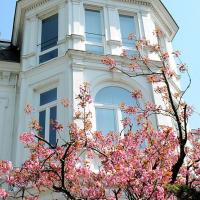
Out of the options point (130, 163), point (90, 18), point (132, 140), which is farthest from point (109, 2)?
point (130, 163)

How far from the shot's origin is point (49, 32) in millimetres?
13977

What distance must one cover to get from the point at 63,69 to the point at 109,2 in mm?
3878

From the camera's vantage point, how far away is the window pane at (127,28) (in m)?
13.6

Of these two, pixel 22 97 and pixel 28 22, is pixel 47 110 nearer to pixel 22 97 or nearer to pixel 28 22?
pixel 22 97

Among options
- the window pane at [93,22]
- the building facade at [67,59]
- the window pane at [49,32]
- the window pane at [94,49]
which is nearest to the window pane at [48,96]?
the building facade at [67,59]

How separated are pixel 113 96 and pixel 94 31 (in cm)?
284

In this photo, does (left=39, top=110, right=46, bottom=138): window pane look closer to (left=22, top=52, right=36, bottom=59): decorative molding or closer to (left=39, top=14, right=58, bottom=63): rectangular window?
(left=39, top=14, right=58, bottom=63): rectangular window

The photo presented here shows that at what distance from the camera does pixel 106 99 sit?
38.5 feet

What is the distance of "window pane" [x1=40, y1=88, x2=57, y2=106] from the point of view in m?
12.0

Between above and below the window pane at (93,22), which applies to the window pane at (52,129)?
below

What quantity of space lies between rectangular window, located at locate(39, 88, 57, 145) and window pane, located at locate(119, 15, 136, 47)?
320 cm

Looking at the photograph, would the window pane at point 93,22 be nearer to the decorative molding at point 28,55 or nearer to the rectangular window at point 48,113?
the decorative molding at point 28,55

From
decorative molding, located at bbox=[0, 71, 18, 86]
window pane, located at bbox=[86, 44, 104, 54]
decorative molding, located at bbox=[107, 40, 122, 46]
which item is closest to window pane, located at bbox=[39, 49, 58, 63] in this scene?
window pane, located at bbox=[86, 44, 104, 54]

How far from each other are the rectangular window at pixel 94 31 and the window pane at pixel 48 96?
73.1 inches
